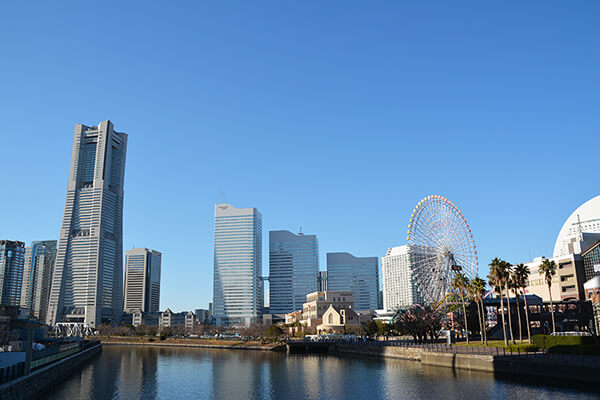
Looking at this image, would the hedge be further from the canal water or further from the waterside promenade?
the canal water

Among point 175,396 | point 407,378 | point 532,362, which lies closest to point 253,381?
point 175,396

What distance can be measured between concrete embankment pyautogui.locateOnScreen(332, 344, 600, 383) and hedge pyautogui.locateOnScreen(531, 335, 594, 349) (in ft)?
21.2

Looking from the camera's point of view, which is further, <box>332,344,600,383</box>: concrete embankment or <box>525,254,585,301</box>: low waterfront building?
<box>525,254,585,301</box>: low waterfront building

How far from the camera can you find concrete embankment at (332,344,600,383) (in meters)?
56.8

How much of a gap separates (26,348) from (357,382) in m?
41.9

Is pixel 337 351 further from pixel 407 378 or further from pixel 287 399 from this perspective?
pixel 287 399

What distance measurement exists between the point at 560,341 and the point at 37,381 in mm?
69868

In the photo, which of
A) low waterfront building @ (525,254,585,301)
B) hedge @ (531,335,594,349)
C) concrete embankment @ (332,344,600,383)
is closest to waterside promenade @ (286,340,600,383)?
concrete embankment @ (332,344,600,383)

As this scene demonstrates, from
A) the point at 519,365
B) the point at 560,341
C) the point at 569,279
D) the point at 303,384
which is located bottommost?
the point at 303,384

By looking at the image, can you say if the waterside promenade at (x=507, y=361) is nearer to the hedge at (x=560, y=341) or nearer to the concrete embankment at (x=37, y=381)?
the hedge at (x=560, y=341)

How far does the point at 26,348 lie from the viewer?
56.5 metres

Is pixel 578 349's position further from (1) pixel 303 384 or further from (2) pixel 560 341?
(1) pixel 303 384

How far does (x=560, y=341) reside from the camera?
69.9 meters

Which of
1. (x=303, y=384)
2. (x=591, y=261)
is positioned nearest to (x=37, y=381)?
(x=303, y=384)
